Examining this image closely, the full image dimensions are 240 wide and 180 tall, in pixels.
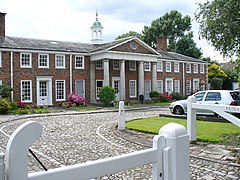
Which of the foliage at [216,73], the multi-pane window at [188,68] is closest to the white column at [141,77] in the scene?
the multi-pane window at [188,68]

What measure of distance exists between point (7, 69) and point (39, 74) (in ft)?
10.1

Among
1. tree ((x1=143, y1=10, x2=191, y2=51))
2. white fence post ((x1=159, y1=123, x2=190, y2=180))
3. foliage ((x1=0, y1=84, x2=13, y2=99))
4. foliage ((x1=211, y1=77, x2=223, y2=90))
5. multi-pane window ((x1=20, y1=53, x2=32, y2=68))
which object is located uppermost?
tree ((x1=143, y1=10, x2=191, y2=51))

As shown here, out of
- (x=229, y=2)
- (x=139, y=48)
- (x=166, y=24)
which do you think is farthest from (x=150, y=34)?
(x=229, y=2)

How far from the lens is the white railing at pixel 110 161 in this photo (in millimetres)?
1540

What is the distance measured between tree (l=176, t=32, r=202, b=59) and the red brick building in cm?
1937

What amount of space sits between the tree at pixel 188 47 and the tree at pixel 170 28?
2186 mm

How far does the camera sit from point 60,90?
28688 mm

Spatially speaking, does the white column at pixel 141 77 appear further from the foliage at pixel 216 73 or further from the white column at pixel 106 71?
the foliage at pixel 216 73

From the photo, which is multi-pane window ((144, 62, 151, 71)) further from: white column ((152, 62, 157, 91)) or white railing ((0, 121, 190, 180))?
white railing ((0, 121, 190, 180))

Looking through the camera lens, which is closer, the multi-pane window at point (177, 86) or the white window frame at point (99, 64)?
the white window frame at point (99, 64)

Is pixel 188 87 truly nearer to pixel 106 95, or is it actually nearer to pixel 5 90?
pixel 106 95

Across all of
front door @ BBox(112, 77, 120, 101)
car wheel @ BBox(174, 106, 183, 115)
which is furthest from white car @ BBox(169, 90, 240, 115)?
front door @ BBox(112, 77, 120, 101)

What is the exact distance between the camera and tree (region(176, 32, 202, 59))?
56250mm

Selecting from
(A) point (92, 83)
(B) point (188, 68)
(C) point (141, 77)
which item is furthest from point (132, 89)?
(B) point (188, 68)
